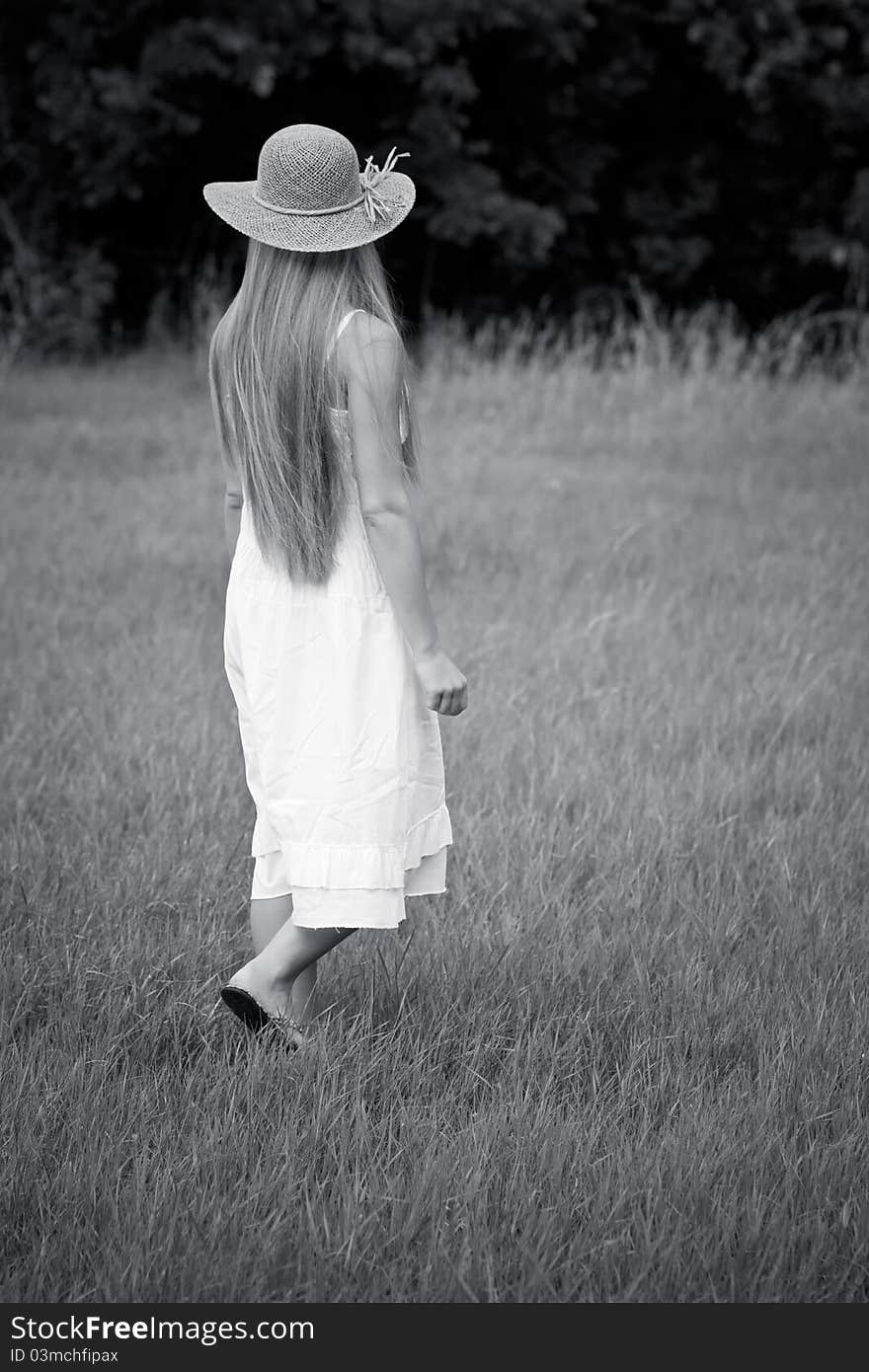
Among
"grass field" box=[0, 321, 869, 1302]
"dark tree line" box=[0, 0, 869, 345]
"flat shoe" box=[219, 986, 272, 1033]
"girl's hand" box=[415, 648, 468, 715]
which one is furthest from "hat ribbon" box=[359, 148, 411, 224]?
"dark tree line" box=[0, 0, 869, 345]

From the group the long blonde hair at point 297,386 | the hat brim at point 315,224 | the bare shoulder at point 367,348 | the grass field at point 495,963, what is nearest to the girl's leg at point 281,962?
the grass field at point 495,963

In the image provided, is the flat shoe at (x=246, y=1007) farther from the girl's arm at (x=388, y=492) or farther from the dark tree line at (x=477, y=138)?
the dark tree line at (x=477, y=138)

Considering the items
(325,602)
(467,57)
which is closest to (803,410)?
(467,57)

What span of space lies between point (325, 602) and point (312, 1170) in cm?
106

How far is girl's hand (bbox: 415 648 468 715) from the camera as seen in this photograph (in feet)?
8.67

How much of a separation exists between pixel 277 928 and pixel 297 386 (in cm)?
117

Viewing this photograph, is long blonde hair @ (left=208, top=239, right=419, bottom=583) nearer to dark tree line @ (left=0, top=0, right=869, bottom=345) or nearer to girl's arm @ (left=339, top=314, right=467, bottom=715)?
girl's arm @ (left=339, top=314, right=467, bottom=715)

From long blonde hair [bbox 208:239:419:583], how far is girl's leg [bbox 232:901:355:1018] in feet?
2.37

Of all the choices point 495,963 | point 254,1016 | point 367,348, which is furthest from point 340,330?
point 495,963

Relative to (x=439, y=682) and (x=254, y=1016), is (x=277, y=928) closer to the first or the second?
(x=254, y=1016)

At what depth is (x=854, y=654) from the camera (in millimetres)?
5609

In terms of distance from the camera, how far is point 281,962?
2.82 metres

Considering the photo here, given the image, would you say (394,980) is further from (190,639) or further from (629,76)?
(629,76)
